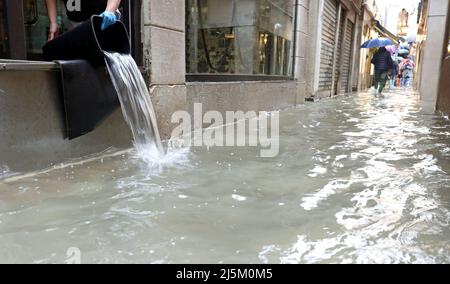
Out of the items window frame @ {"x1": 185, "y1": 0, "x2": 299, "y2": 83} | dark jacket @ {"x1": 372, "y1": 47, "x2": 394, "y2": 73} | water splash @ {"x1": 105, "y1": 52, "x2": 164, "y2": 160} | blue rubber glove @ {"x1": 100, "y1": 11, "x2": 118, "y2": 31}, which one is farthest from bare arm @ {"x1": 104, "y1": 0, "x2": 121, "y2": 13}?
dark jacket @ {"x1": 372, "y1": 47, "x2": 394, "y2": 73}

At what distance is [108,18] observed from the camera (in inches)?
131

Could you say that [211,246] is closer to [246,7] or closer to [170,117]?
[170,117]

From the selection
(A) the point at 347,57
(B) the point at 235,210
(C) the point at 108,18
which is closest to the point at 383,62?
(A) the point at 347,57

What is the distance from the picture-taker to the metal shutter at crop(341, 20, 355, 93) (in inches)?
652

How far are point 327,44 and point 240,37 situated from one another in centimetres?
669

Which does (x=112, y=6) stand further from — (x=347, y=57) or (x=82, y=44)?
(x=347, y=57)

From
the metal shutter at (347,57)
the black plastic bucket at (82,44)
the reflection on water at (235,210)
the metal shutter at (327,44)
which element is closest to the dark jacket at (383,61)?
the metal shutter at (347,57)

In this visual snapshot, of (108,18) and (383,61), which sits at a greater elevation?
(383,61)

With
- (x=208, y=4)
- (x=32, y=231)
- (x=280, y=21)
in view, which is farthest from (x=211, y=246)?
(x=280, y=21)

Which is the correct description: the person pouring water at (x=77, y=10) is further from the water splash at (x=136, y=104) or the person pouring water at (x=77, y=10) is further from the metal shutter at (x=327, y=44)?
the metal shutter at (x=327, y=44)

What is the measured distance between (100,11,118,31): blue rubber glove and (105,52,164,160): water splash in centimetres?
25

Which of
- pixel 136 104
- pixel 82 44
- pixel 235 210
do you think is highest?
pixel 82 44

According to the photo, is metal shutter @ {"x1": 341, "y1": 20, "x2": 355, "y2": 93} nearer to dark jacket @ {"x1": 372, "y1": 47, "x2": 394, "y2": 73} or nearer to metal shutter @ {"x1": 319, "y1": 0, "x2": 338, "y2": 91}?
dark jacket @ {"x1": 372, "y1": 47, "x2": 394, "y2": 73}
